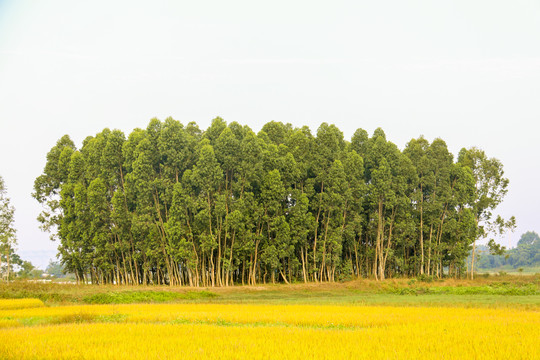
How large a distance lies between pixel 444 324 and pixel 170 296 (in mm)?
22286

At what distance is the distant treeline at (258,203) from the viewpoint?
1625 inches

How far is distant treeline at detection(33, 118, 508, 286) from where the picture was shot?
41.3 m

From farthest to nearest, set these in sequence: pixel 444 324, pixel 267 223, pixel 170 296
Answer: pixel 267 223 < pixel 170 296 < pixel 444 324

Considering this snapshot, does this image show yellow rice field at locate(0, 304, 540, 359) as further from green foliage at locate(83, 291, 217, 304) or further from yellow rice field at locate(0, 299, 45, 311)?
green foliage at locate(83, 291, 217, 304)

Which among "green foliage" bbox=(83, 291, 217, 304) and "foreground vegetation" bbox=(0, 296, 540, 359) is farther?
"green foliage" bbox=(83, 291, 217, 304)

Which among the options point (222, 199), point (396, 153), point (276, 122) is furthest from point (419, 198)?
point (222, 199)

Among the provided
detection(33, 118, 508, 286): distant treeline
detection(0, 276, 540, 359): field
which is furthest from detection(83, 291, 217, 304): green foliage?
detection(0, 276, 540, 359): field

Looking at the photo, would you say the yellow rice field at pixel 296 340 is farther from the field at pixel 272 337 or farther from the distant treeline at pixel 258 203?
the distant treeline at pixel 258 203

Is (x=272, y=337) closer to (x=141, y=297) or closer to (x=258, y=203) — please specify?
(x=141, y=297)

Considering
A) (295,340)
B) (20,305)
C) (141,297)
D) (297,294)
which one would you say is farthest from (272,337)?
(297,294)

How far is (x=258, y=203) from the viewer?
4378 cm

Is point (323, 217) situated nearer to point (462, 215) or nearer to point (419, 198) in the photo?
point (419, 198)

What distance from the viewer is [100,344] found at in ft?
36.8

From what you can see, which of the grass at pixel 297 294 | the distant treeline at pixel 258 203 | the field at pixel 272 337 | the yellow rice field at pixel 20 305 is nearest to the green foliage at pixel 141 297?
the grass at pixel 297 294
